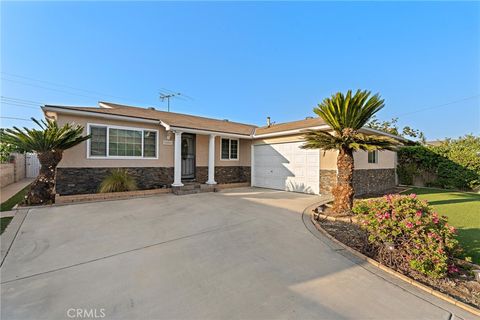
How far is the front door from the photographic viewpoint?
1173 centimetres

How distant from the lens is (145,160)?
1013cm

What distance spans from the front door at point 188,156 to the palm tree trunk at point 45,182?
218 inches

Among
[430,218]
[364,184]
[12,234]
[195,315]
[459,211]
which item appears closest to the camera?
[195,315]

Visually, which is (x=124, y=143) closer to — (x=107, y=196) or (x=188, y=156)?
(x=107, y=196)

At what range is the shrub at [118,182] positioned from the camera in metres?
8.74

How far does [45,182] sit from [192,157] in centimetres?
641

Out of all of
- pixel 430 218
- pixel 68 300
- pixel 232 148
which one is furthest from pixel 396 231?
pixel 232 148

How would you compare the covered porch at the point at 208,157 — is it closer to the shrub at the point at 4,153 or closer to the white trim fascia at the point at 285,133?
the white trim fascia at the point at 285,133

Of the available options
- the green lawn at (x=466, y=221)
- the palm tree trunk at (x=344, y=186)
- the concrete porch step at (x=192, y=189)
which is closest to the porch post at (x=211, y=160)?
A: the concrete porch step at (x=192, y=189)

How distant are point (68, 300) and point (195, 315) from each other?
1628 mm

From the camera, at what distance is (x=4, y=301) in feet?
7.84

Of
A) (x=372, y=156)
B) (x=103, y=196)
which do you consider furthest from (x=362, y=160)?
(x=103, y=196)

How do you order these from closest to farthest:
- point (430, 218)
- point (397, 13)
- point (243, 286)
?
1. point (243, 286)
2. point (430, 218)
3. point (397, 13)

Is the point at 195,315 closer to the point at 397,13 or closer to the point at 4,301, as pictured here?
the point at 4,301
